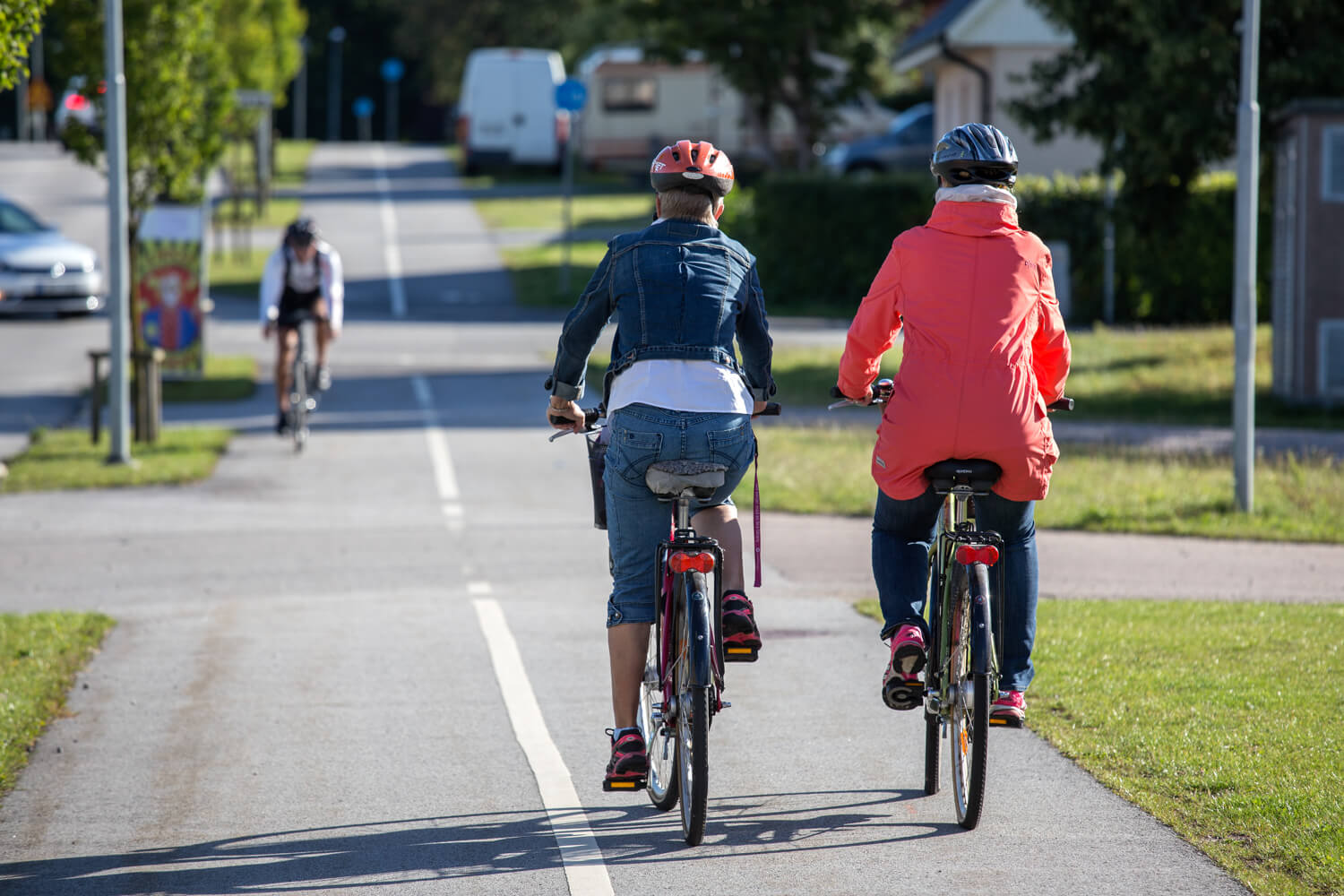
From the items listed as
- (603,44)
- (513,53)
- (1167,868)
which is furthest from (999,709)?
(603,44)

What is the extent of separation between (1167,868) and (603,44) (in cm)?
5744

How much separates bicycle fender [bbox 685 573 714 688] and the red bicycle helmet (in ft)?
3.79

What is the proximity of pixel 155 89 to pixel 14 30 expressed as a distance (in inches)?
328

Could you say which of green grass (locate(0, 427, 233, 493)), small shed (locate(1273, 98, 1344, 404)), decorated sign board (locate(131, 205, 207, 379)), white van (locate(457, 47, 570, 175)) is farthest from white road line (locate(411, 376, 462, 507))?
white van (locate(457, 47, 570, 175))

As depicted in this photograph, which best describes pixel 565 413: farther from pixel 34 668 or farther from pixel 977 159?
pixel 34 668

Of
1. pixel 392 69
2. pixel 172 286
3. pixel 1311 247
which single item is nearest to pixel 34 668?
pixel 172 286

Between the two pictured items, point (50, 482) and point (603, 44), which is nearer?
point (50, 482)

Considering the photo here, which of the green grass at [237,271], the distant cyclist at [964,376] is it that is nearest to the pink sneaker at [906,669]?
the distant cyclist at [964,376]

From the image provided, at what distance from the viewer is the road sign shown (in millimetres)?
73688

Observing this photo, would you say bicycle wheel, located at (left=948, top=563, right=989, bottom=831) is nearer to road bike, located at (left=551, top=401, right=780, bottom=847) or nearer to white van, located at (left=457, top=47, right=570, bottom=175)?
road bike, located at (left=551, top=401, right=780, bottom=847)

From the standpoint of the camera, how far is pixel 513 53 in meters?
48.8

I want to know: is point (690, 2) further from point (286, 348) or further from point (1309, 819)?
point (1309, 819)

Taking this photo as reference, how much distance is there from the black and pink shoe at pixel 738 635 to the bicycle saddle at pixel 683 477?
0.41 meters

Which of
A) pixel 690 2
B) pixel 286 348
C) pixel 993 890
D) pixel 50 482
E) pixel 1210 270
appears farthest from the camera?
pixel 690 2
